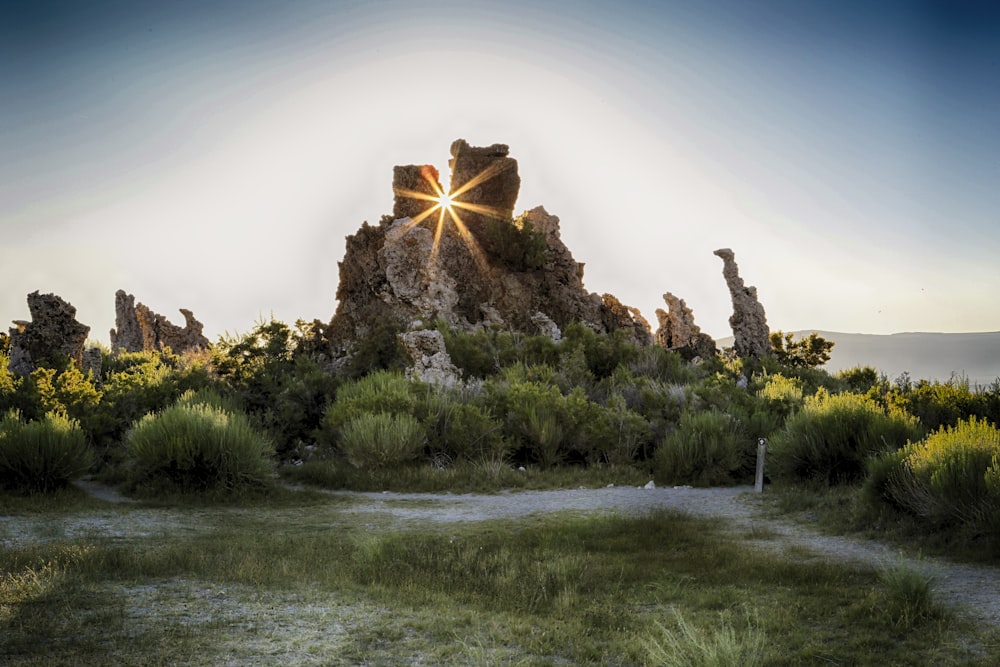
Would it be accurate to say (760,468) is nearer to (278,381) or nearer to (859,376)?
(278,381)

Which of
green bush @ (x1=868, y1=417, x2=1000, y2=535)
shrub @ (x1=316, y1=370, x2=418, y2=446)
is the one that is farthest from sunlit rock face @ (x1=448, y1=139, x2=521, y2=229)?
green bush @ (x1=868, y1=417, x2=1000, y2=535)

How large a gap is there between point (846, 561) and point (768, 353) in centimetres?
2277

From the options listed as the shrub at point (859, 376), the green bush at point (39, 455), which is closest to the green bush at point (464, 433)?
the green bush at point (39, 455)

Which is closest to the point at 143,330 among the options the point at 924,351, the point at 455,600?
the point at 455,600

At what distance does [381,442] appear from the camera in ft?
46.0

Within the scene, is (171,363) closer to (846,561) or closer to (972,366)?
(846,561)

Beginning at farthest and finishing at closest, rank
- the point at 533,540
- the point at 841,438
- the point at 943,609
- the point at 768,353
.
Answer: the point at 768,353 → the point at 841,438 → the point at 533,540 → the point at 943,609

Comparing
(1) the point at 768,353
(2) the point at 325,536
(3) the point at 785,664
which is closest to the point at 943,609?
(3) the point at 785,664

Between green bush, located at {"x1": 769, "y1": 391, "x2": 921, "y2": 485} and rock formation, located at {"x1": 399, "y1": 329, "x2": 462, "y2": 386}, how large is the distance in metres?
8.35

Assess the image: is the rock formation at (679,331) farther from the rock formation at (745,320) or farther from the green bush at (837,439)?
the green bush at (837,439)

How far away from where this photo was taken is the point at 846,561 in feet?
26.1

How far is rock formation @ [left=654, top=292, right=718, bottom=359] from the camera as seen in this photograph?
2916cm

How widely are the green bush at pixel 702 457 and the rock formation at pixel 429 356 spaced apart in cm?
660

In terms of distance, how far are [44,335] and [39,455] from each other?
23.6 feet
